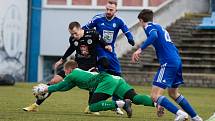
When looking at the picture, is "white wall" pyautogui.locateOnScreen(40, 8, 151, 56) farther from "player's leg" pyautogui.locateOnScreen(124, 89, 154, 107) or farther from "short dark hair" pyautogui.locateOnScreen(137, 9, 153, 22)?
"player's leg" pyautogui.locateOnScreen(124, 89, 154, 107)

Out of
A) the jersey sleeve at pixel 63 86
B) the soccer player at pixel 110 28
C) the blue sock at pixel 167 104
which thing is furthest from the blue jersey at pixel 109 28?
the blue sock at pixel 167 104

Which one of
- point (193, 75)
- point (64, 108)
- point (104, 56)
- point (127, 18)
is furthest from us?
point (127, 18)

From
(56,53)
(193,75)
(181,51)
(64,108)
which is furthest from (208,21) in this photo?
(64,108)

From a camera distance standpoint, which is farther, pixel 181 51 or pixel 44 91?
pixel 181 51

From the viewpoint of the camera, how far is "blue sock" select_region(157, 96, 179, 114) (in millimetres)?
11094

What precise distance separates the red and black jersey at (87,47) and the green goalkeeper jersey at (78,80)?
1.06m

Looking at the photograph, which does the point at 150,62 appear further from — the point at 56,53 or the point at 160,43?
Answer: the point at 160,43

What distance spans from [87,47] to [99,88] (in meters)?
1.47

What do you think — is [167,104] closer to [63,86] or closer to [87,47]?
[63,86]

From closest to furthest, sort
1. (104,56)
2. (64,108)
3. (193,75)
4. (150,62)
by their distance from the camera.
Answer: (104,56), (64,108), (193,75), (150,62)

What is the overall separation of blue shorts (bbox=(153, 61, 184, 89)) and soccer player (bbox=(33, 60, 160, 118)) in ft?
1.15

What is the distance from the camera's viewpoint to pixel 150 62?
32.8 metres

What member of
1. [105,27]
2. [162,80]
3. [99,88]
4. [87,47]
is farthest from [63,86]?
[105,27]

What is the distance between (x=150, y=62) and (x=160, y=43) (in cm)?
2106
